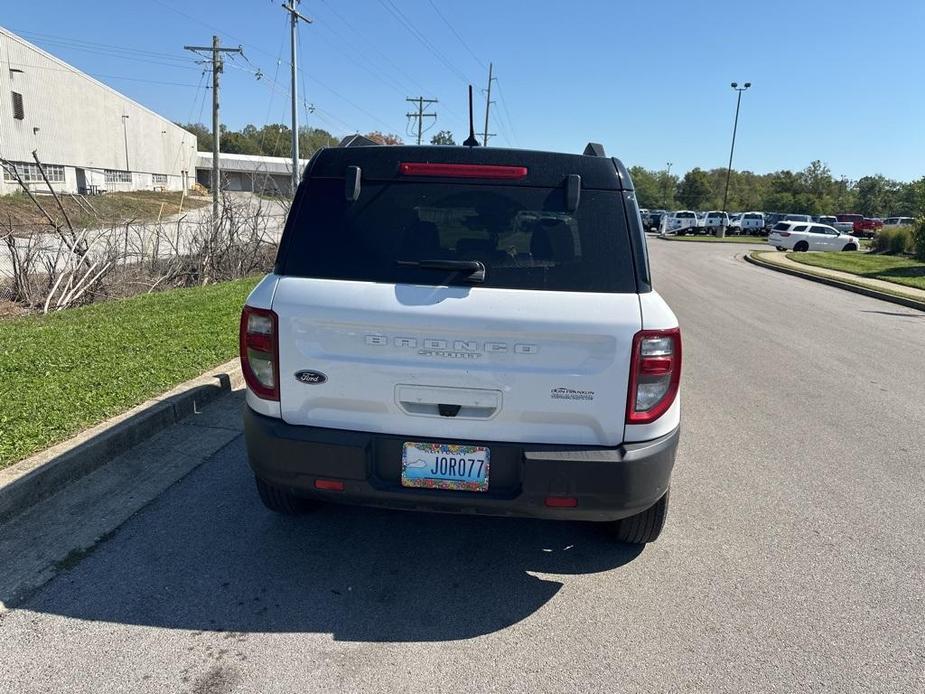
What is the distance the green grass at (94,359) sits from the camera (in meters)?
4.49

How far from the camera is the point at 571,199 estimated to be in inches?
119

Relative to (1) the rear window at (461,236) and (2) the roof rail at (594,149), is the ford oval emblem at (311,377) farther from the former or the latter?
(2) the roof rail at (594,149)

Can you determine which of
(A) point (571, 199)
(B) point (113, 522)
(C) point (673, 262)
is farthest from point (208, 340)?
(C) point (673, 262)

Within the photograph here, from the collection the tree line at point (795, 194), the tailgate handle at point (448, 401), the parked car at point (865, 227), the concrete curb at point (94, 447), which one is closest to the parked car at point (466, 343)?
the tailgate handle at point (448, 401)

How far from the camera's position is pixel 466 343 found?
2.84 metres

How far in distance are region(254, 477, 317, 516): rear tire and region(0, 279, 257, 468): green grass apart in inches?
61.4

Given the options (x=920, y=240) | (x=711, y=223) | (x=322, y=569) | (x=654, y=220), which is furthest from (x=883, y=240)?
(x=322, y=569)

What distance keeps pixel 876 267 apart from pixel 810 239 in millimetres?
13675

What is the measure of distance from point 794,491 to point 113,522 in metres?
4.24

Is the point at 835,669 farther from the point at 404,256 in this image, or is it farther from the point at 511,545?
the point at 404,256

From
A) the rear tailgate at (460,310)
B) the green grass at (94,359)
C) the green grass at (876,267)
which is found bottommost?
the green grass at (94,359)

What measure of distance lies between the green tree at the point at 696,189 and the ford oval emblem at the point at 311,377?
89.3 meters

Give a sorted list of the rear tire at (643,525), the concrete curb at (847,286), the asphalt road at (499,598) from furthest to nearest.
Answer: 1. the concrete curb at (847,286)
2. the rear tire at (643,525)
3. the asphalt road at (499,598)

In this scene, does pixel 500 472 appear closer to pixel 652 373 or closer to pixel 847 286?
pixel 652 373
